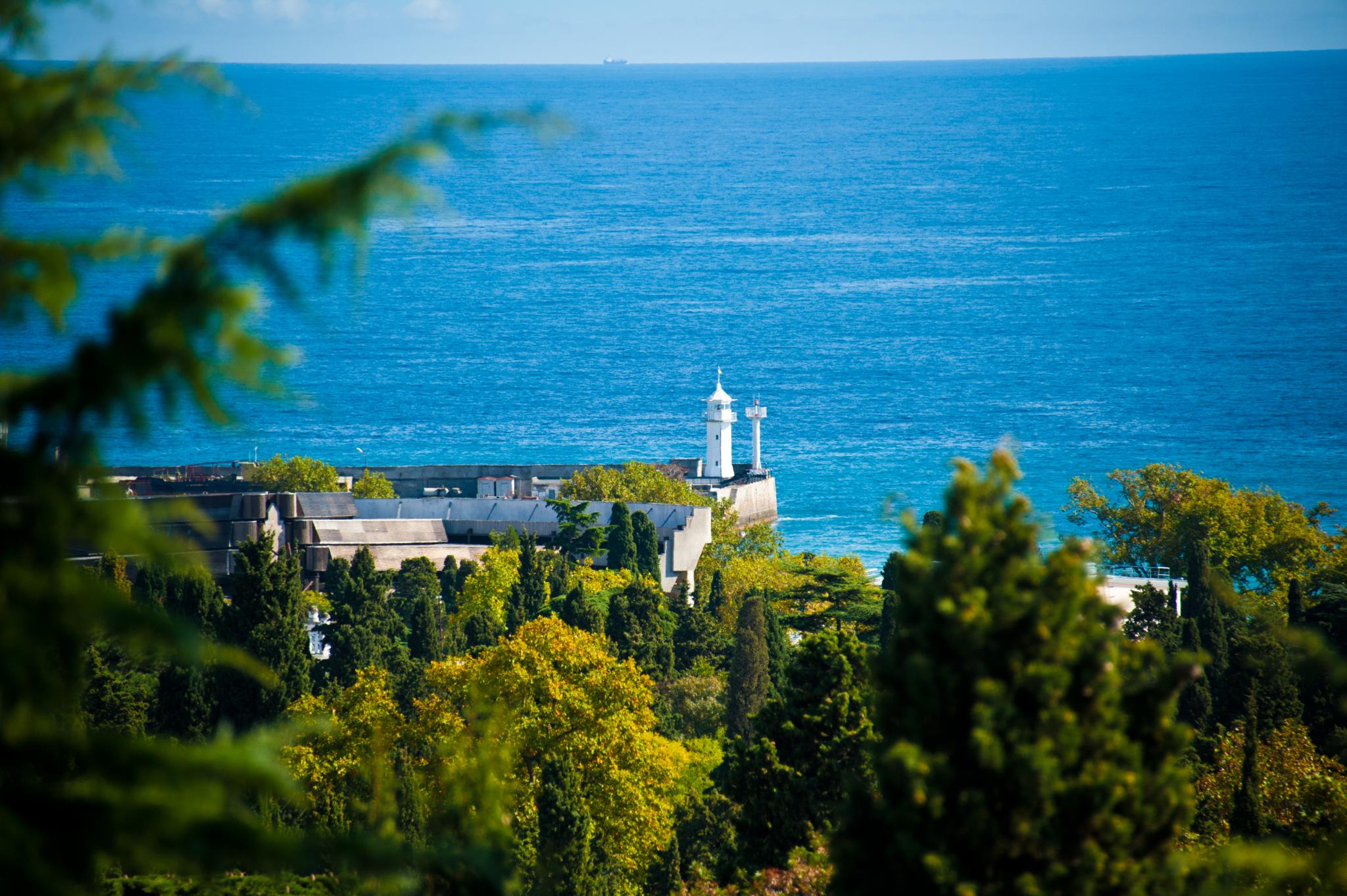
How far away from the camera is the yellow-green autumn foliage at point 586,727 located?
25.8 metres

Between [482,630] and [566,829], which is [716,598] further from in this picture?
[566,829]

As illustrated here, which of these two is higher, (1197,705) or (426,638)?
(426,638)

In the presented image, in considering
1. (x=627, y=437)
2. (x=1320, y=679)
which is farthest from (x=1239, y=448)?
(x=1320, y=679)

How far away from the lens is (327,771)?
27.2 meters

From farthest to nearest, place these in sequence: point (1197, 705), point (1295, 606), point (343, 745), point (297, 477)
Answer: point (297, 477), point (1295, 606), point (1197, 705), point (343, 745)

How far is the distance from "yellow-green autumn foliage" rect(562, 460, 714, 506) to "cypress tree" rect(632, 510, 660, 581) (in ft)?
43.3

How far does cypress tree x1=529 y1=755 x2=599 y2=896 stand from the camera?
21109 mm

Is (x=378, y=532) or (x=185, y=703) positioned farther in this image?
(x=378, y=532)

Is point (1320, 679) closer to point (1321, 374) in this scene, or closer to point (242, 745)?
point (242, 745)

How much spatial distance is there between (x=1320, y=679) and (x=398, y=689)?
66.9 feet

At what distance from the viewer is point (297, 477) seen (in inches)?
2768

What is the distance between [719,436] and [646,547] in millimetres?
42314

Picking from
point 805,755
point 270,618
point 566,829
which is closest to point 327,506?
point 270,618

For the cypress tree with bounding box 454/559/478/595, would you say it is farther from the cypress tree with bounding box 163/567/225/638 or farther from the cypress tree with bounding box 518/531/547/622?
the cypress tree with bounding box 163/567/225/638
